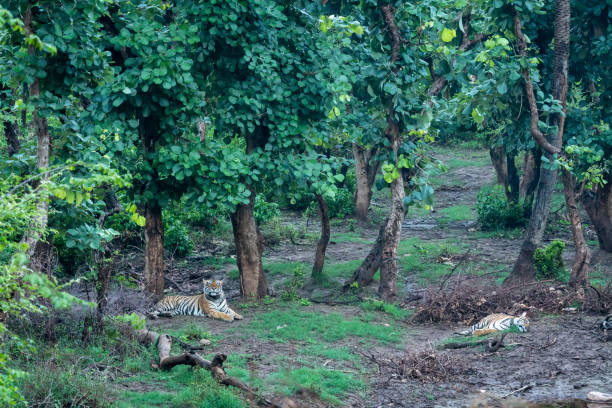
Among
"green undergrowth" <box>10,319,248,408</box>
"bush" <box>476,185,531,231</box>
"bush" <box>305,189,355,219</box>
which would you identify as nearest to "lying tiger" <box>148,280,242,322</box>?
"green undergrowth" <box>10,319,248,408</box>

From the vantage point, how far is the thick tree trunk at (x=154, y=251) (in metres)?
11.5

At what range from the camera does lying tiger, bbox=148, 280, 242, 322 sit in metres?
11.5

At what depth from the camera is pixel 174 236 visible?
16.0 m

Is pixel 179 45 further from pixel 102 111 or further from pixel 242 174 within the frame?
pixel 242 174

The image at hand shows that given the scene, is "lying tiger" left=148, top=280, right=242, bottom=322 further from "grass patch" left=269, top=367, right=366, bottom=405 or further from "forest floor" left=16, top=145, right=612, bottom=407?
"grass patch" left=269, top=367, right=366, bottom=405

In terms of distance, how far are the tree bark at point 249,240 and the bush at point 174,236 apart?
366cm

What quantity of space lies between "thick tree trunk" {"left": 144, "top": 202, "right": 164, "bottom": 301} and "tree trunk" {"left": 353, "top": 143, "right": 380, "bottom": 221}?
9.10m

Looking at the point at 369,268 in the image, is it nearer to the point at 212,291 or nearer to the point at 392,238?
the point at 392,238

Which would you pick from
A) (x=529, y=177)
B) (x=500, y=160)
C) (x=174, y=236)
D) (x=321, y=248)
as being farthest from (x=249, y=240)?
(x=500, y=160)

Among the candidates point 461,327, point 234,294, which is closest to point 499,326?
point 461,327

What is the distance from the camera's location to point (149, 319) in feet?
36.0

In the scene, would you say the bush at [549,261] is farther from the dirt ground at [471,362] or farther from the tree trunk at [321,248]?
the tree trunk at [321,248]

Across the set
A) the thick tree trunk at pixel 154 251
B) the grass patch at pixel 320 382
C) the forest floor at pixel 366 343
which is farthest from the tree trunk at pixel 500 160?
the grass patch at pixel 320 382

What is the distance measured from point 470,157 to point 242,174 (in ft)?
66.3
